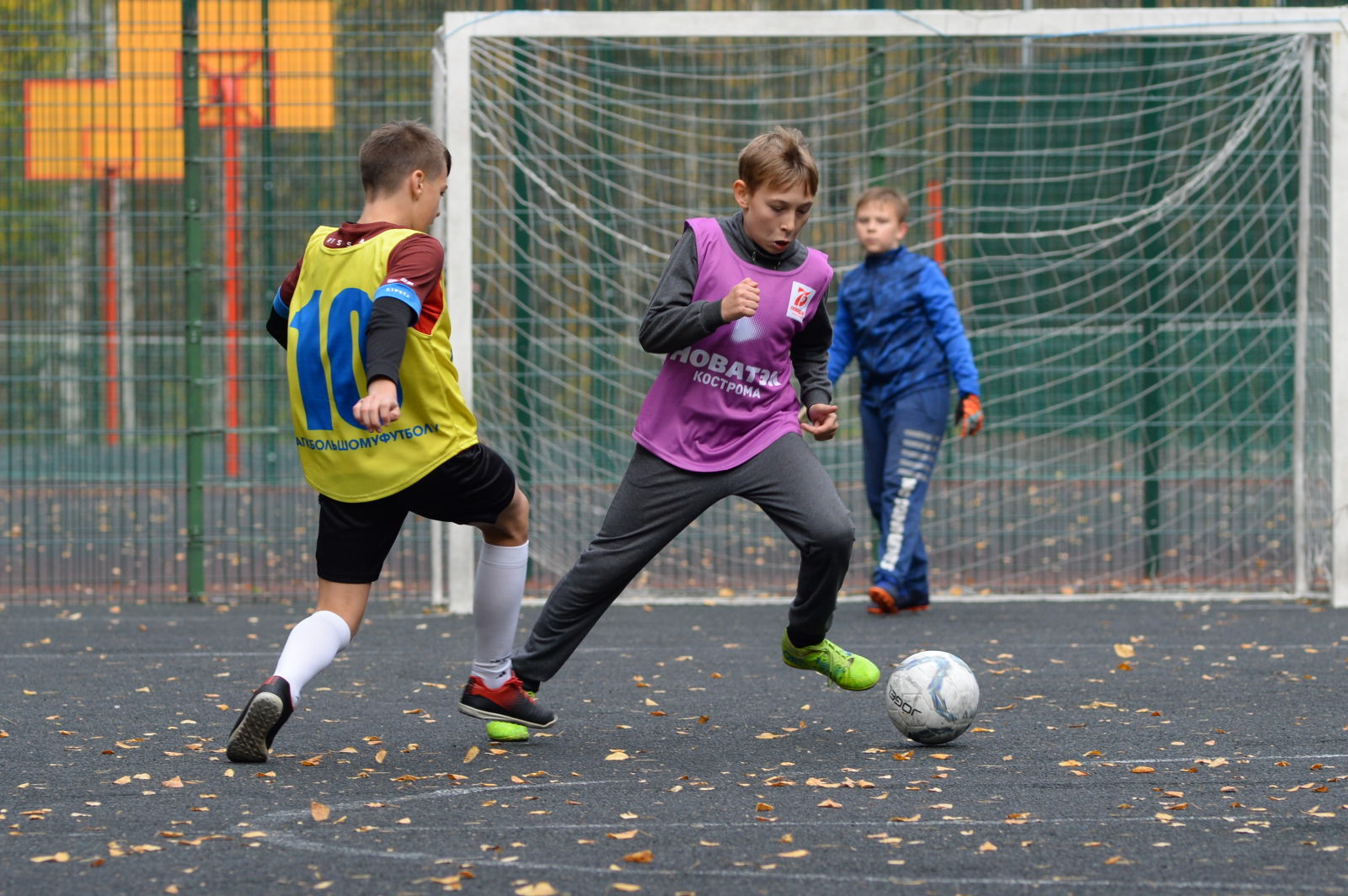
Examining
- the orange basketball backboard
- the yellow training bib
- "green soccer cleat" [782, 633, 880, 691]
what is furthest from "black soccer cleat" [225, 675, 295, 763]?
the orange basketball backboard

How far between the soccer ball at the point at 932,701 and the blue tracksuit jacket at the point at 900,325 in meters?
3.17

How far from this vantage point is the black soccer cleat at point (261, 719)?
4258 mm

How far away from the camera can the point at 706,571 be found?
387 inches

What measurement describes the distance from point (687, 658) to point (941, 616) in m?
1.76

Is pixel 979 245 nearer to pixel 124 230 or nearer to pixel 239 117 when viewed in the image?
pixel 239 117

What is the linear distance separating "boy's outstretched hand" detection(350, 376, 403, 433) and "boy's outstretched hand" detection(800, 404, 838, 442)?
1295mm

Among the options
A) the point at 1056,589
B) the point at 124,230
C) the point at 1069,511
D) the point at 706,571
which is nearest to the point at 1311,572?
the point at 1056,589

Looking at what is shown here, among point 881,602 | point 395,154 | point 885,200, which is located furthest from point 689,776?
point 885,200

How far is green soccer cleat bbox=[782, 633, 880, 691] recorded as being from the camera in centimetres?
495

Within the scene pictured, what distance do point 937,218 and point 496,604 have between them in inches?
209

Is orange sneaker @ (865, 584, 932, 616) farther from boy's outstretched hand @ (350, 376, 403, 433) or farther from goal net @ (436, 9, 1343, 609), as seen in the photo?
boy's outstretched hand @ (350, 376, 403, 433)

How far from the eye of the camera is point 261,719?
4270 mm

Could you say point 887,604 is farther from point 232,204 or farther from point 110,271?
point 232,204

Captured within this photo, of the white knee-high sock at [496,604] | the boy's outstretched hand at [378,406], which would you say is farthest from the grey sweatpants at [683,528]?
the boy's outstretched hand at [378,406]
